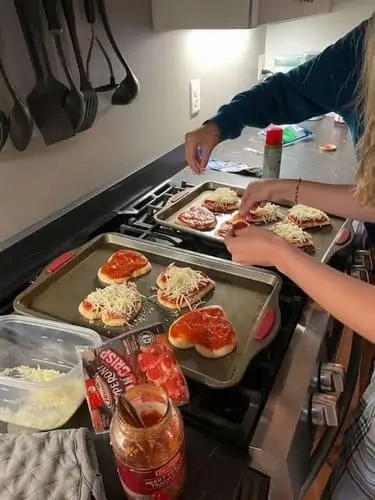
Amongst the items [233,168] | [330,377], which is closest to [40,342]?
[330,377]

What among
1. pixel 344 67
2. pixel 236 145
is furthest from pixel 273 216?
pixel 236 145

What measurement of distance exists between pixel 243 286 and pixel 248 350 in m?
0.23

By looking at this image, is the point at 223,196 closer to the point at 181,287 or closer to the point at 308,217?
the point at 308,217

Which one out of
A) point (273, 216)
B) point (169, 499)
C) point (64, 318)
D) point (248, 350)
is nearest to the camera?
point (169, 499)

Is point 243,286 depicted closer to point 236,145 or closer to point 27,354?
point 27,354

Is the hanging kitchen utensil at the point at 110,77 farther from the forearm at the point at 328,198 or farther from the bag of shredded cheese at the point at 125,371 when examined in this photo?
the bag of shredded cheese at the point at 125,371

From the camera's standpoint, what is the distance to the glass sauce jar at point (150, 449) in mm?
497

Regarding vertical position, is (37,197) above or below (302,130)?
above

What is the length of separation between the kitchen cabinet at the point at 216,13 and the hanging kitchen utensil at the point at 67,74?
1.22ft

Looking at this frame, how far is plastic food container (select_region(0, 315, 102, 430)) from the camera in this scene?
2.06 feet

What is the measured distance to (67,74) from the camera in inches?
38.1

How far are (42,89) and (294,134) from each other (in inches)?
42.5

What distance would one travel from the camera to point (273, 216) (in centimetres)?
117

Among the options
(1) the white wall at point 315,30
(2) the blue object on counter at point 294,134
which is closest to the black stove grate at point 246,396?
(2) the blue object on counter at point 294,134
